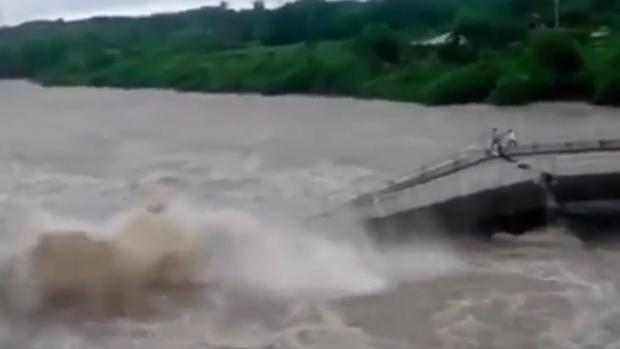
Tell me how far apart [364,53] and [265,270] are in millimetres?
28553

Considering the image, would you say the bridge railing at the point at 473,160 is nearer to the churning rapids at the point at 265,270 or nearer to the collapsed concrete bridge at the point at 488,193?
the collapsed concrete bridge at the point at 488,193

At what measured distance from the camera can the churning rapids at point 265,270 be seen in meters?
12.1

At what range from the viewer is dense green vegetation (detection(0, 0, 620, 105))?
33.8m

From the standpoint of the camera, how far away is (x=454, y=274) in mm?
14352

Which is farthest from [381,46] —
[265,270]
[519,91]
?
[265,270]

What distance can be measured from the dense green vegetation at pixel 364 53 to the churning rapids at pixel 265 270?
1019 centimetres

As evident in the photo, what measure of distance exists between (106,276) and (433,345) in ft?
15.0

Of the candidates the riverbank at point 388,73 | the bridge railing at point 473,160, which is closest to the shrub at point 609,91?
the riverbank at point 388,73

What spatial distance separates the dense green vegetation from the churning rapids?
10.2 m

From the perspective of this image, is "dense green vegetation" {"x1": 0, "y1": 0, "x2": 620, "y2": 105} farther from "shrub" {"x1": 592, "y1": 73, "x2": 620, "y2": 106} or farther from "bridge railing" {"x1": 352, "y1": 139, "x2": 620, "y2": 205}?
"bridge railing" {"x1": 352, "y1": 139, "x2": 620, "y2": 205}

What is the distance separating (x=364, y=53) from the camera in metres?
42.2

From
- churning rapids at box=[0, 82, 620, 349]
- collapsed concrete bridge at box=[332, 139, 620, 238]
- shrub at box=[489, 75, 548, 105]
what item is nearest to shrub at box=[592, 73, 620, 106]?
shrub at box=[489, 75, 548, 105]

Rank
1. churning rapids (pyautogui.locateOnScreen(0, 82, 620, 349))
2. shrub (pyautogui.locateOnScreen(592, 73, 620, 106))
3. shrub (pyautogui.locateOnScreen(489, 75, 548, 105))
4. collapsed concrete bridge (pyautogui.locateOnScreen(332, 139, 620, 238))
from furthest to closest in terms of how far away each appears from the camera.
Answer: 1. shrub (pyautogui.locateOnScreen(489, 75, 548, 105))
2. shrub (pyautogui.locateOnScreen(592, 73, 620, 106))
3. collapsed concrete bridge (pyautogui.locateOnScreen(332, 139, 620, 238))
4. churning rapids (pyautogui.locateOnScreen(0, 82, 620, 349))

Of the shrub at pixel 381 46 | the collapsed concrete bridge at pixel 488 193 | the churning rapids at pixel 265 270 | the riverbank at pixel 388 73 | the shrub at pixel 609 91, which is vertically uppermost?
the shrub at pixel 381 46
